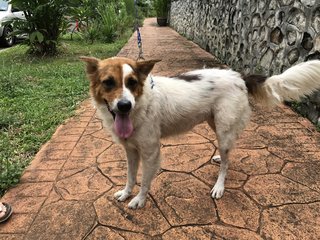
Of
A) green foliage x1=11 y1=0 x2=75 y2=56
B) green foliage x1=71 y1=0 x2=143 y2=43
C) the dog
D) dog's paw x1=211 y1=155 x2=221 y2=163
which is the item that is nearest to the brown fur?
the dog

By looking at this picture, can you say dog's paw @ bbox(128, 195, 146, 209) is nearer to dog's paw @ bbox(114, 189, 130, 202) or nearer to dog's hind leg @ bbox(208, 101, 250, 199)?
dog's paw @ bbox(114, 189, 130, 202)

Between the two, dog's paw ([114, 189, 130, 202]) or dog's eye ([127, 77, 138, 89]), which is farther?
dog's paw ([114, 189, 130, 202])

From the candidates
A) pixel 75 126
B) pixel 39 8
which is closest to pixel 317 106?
pixel 75 126

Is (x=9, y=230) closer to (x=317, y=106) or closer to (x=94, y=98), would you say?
(x=94, y=98)

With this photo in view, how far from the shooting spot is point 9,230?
275cm

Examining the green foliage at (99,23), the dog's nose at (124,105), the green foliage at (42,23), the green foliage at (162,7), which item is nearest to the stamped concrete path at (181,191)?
the dog's nose at (124,105)

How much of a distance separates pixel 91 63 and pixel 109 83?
0.93ft

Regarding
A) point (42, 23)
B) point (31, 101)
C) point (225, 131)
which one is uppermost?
point (42, 23)

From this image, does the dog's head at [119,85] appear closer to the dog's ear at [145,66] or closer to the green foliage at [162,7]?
the dog's ear at [145,66]

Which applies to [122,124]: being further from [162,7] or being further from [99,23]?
[162,7]

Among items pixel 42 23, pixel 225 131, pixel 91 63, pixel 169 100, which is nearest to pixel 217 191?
pixel 225 131

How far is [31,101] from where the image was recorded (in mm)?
5902

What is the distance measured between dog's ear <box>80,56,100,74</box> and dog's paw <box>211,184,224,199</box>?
5.50 ft

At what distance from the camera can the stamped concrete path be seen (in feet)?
8.86
